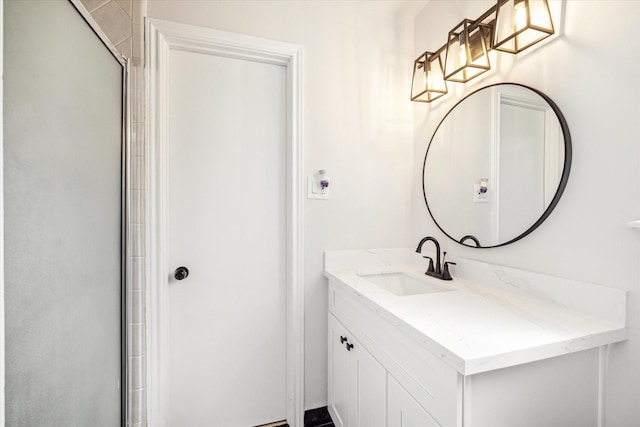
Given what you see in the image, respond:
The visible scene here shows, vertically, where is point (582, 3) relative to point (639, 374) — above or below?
above

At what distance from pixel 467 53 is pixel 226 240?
1452mm

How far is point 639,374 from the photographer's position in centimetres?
79

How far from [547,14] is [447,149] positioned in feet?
2.05

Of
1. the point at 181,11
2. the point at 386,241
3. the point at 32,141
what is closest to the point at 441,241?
the point at 386,241

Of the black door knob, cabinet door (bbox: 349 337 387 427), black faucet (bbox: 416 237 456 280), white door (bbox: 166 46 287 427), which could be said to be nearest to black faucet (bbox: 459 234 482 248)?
black faucet (bbox: 416 237 456 280)

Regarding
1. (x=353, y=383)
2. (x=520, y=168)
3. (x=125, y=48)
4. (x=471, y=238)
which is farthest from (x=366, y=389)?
(x=125, y=48)

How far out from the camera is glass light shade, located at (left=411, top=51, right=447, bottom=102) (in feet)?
4.88

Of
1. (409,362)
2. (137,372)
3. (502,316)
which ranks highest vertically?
(502,316)

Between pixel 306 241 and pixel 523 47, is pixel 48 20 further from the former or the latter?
pixel 523 47

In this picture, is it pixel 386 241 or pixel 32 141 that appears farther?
pixel 386 241

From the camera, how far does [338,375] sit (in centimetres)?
139

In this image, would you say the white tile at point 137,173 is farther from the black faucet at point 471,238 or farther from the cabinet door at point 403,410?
the black faucet at point 471,238

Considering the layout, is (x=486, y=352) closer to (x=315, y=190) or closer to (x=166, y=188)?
(x=315, y=190)

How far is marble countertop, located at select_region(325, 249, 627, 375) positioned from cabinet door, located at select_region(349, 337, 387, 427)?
23 centimetres
